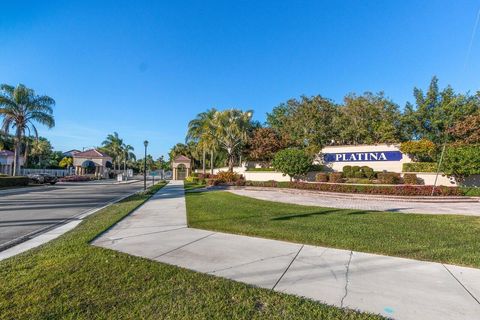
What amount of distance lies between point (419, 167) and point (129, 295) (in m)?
24.1

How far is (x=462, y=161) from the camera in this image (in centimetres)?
1808

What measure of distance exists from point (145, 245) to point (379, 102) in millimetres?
35422

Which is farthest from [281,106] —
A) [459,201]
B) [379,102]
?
[459,201]

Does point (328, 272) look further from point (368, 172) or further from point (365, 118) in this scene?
point (365, 118)

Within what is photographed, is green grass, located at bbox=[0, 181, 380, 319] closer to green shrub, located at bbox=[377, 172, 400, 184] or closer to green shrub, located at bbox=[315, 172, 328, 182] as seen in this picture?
green shrub, located at bbox=[377, 172, 400, 184]

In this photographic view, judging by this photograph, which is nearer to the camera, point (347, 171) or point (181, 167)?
point (347, 171)

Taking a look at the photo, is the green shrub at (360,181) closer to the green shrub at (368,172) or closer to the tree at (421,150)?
the green shrub at (368,172)

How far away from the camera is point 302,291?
3.62 meters

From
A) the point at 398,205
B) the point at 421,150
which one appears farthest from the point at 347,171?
the point at 398,205

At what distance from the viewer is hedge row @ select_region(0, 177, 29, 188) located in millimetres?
24603

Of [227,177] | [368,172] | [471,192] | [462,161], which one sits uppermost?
[462,161]

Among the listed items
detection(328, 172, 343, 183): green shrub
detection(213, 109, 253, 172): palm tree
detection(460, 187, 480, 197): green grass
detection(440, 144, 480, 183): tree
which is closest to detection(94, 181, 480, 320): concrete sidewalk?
detection(460, 187, 480, 197): green grass

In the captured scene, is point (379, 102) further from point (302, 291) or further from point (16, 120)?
point (16, 120)

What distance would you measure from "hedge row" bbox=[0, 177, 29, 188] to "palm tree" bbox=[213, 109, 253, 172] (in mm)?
20481
